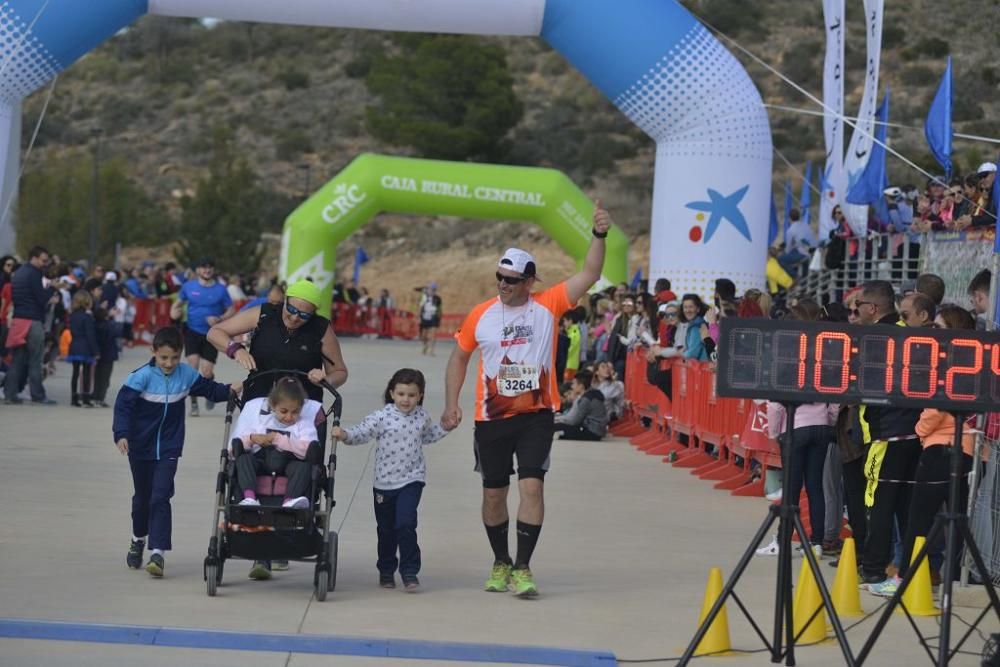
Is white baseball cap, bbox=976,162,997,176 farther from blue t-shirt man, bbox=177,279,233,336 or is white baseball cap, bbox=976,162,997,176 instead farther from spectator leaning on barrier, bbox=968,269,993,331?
blue t-shirt man, bbox=177,279,233,336

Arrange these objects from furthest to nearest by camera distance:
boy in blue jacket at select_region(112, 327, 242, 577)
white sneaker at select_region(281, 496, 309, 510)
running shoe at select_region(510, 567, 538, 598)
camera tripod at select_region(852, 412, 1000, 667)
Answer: boy in blue jacket at select_region(112, 327, 242, 577) → running shoe at select_region(510, 567, 538, 598) → white sneaker at select_region(281, 496, 309, 510) → camera tripod at select_region(852, 412, 1000, 667)

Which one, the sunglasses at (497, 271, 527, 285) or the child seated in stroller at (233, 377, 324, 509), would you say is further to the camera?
the sunglasses at (497, 271, 527, 285)

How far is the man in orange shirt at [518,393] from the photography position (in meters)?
8.95

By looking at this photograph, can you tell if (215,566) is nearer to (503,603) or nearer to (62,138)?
(503,603)

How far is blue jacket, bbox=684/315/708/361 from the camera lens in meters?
16.3

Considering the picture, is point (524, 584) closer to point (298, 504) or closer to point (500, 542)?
point (500, 542)

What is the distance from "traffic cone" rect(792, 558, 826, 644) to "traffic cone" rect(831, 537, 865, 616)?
0.57m

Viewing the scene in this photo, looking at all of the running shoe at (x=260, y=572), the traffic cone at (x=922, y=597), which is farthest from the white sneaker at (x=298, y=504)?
the traffic cone at (x=922, y=597)

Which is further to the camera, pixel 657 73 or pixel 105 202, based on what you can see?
pixel 105 202

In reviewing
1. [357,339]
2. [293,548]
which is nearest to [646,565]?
[293,548]

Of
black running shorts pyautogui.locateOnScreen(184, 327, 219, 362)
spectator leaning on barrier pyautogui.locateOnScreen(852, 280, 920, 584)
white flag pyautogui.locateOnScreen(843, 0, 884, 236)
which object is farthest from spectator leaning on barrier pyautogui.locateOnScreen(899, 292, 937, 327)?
black running shorts pyautogui.locateOnScreen(184, 327, 219, 362)

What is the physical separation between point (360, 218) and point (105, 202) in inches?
1244

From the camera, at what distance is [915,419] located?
922 cm

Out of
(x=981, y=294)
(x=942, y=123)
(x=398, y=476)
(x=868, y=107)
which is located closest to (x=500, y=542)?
(x=398, y=476)
